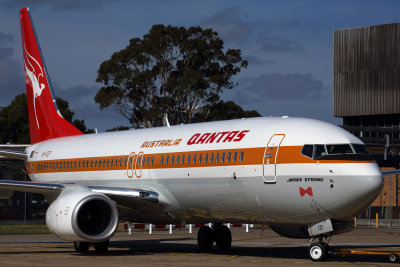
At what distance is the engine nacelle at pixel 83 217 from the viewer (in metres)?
22.2

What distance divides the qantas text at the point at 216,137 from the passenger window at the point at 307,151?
237 centimetres

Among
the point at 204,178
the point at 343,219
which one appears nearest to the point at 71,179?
the point at 204,178

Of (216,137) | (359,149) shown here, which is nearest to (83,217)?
(216,137)

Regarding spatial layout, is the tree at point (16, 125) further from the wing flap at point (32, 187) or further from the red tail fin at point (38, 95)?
the wing flap at point (32, 187)

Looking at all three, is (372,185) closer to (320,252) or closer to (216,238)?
(320,252)

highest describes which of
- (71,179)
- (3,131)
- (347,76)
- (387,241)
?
(347,76)

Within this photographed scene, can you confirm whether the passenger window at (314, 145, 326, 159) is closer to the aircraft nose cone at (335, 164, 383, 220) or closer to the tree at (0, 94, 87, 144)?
the aircraft nose cone at (335, 164, 383, 220)

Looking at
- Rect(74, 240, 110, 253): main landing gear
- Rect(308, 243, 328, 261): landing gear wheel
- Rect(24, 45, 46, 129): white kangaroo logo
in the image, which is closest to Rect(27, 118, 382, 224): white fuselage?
Rect(308, 243, 328, 261): landing gear wheel

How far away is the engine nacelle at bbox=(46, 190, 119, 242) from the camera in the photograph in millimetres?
22172

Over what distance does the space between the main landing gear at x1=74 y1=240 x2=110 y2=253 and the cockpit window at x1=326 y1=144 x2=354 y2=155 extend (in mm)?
9211

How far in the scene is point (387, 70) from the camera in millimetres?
81625

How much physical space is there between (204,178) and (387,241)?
13025mm

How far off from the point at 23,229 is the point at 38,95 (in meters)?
13.1

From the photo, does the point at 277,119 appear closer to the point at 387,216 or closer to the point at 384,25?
the point at 387,216
